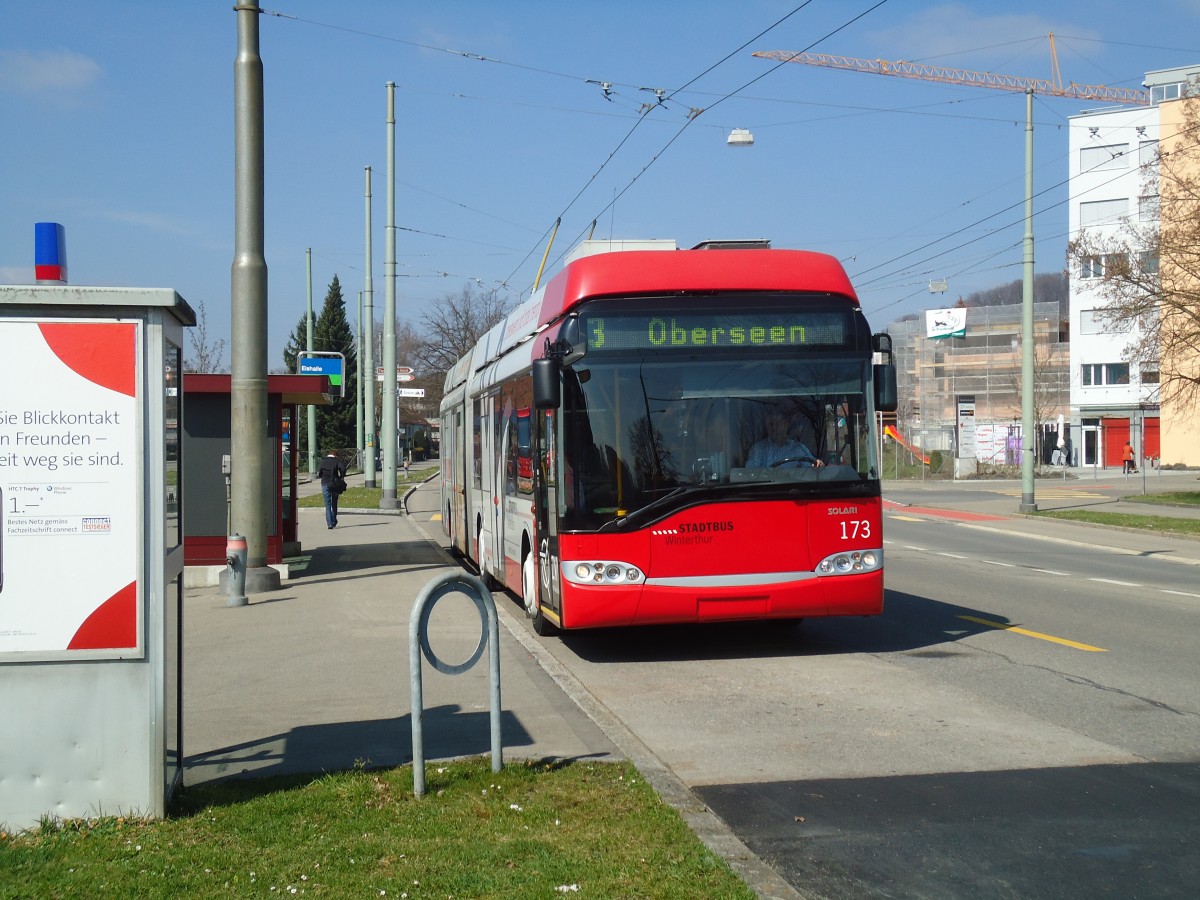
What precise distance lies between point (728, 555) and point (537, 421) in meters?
2.07

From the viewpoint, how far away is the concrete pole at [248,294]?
15102 mm

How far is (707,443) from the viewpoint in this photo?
10.2 meters

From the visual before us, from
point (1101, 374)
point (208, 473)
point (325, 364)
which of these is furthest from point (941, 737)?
point (1101, 374)

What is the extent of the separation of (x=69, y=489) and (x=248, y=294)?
10.0 m

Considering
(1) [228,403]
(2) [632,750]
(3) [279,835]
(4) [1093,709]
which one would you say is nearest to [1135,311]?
(1) [228,403]

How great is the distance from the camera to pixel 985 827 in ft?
18.5

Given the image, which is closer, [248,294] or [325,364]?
[248,294]

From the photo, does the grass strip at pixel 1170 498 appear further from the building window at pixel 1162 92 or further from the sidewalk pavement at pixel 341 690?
the building window at pixel 1162 92

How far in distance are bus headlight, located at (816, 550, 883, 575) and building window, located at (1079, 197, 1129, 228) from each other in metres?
64.0

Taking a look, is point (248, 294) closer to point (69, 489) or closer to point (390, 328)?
point (69, 489)

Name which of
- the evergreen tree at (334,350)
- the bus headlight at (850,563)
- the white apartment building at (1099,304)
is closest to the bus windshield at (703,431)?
the bus headlight at (850,563)

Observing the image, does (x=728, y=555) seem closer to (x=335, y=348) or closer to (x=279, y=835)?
(x=279, y=835)

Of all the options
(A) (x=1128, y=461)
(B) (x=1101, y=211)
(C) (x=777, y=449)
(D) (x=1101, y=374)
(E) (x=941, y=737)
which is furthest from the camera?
(D) (x=1101, y=374)

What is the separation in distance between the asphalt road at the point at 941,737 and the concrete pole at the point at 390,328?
21123mm
